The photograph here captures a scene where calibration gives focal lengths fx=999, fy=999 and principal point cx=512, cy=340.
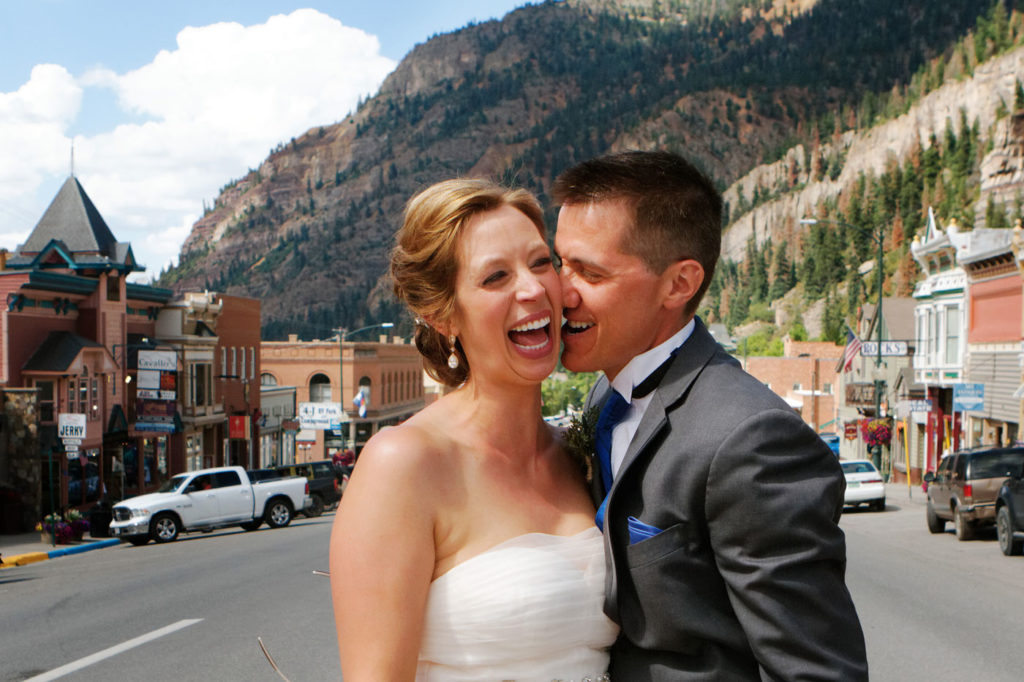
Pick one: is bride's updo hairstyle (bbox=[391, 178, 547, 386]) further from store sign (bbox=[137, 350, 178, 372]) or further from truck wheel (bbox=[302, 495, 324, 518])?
store sign (bbox=[137, 350, 178, 372])

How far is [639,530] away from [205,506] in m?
24.6

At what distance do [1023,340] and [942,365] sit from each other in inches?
334

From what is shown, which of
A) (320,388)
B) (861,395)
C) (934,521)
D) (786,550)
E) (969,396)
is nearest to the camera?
(786,550)

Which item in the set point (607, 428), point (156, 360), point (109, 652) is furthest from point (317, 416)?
point (607, 428)

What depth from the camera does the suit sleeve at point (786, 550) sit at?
2.49 meters

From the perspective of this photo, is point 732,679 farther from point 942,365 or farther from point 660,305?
point 942,365

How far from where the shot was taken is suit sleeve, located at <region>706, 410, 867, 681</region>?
2492 mm

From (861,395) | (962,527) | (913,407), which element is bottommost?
(962,527)

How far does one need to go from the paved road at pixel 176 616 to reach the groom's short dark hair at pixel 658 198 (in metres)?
6.65

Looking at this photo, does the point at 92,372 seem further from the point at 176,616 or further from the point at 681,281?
the point at 681,281

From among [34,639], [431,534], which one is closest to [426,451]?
[431,534]

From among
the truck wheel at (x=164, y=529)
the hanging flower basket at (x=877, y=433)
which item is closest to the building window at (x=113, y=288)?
the truck wheel at (x=164, y=529)

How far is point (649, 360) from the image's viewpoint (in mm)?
3076

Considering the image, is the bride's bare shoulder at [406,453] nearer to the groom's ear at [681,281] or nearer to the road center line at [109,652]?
the groom's ear at [681,281]
